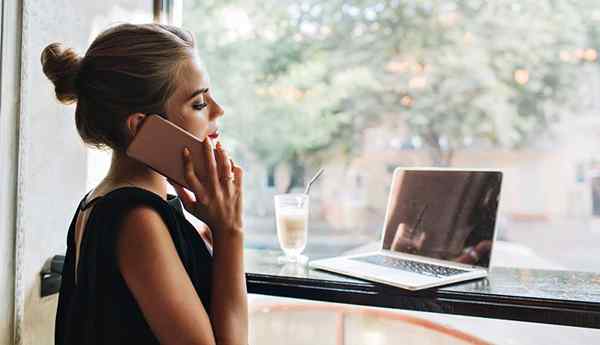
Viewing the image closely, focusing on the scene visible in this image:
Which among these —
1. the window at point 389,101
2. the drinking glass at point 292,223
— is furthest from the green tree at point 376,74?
the drinking glass at point 292,223

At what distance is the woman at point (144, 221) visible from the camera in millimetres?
717

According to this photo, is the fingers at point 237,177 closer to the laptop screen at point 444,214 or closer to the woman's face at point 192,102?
the woman's face at point 192,102

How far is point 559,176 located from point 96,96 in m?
1.95

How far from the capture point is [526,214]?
2.13m

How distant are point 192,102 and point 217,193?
0.61ft

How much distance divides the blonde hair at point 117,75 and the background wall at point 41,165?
20 cm

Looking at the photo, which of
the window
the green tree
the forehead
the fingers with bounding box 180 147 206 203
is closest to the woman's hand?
the fingers with bounding box 180 147 206 203

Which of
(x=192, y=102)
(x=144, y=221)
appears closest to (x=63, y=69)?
(x=192, y=102)

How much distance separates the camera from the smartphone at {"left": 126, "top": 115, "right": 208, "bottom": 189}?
0.80 m

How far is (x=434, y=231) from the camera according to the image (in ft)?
3.74

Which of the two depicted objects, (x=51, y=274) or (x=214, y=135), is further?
(x=51, y=274)

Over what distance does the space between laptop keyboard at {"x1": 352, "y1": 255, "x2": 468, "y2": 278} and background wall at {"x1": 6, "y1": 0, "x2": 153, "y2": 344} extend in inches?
29.1

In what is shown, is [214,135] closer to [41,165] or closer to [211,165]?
[211,165]

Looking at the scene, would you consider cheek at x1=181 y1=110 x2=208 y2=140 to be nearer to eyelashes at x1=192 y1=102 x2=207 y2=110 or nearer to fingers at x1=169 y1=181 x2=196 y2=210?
eyelashes at x1=192 y1=102 x2=207 y2=110
